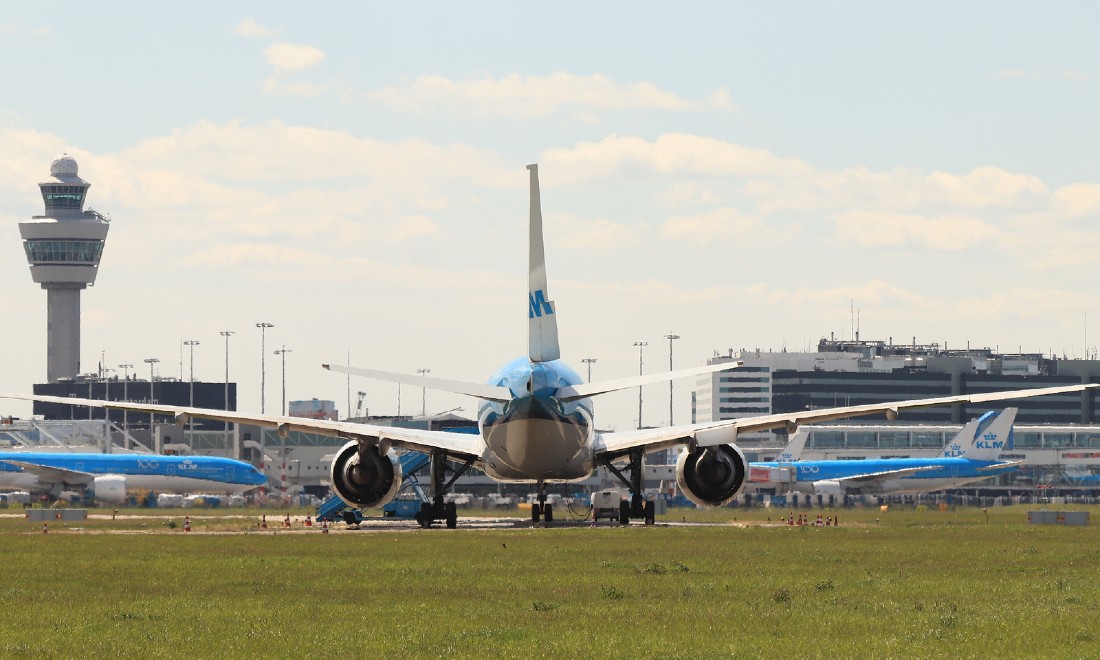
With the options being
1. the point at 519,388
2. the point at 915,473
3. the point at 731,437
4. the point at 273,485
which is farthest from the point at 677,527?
the point at 273,485

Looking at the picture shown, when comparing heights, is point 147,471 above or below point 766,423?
below

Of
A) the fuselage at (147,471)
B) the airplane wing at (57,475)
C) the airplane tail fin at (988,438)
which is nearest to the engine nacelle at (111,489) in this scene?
the airplane wing at (57,475)

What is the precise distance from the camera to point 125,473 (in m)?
113

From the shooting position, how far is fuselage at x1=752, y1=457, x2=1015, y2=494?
4956 inches

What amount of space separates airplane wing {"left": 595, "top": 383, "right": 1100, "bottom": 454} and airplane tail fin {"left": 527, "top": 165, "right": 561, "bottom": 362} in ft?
17.2

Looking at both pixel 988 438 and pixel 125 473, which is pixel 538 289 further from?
pixel 988 438

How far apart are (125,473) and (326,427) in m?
62.8

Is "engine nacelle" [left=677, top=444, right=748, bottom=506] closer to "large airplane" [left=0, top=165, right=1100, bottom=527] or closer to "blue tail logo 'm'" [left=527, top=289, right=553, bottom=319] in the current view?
"large airplane" [left=0, top=165, right=1100, bottom=527]

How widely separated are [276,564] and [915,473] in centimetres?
9491

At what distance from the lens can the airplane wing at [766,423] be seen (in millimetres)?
47281

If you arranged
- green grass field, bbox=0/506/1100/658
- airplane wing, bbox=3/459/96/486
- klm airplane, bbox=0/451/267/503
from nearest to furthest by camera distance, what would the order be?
green grass field, bbox=0/506/1100/658 < airplane wing, bbox=3/459/96/486 < klm airplane, bbox=0/451/267/503

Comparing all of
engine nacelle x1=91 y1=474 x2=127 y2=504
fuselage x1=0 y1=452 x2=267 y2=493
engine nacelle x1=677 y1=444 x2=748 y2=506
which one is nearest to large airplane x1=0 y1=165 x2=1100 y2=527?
engine nacelle x1=677 y1=444 x2=748 y2=506

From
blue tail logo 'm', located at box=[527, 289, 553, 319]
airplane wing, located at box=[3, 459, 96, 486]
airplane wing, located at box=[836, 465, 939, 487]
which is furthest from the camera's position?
airplane wing, located at box=[836, 465, 939, 487]

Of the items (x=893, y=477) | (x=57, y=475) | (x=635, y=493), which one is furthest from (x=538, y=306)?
(x=893, y=477)
